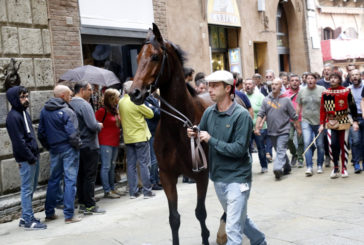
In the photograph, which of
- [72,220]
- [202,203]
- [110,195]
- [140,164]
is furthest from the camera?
[110,195]

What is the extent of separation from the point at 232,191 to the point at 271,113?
5.79 m

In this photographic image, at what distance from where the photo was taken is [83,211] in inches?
293

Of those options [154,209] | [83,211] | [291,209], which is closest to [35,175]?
[83,211]

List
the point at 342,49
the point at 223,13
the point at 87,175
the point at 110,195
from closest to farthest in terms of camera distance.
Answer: the point at 87,175, the point at 110,195, the point at 223,13, the point at 342,49

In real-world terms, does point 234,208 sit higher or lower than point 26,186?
higher

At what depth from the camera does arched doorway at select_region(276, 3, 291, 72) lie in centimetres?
2050

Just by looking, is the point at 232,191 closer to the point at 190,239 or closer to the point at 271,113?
the point at 190,239

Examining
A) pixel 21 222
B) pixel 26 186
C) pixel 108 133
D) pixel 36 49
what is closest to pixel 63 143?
pixel 26 186

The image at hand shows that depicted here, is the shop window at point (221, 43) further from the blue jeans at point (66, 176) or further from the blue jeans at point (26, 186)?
the blue jeans at point (26, 186)

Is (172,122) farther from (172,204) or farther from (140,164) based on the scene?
(140,164)

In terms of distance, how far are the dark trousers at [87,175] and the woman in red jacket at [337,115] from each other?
4449 millimetres

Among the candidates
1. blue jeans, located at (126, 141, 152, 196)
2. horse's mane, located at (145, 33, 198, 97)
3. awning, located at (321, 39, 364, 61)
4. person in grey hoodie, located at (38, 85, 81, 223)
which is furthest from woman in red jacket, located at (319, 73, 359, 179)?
awning, located at (321, 39, 364, 61)

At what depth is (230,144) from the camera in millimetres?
3863

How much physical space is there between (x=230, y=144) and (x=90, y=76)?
494cm
